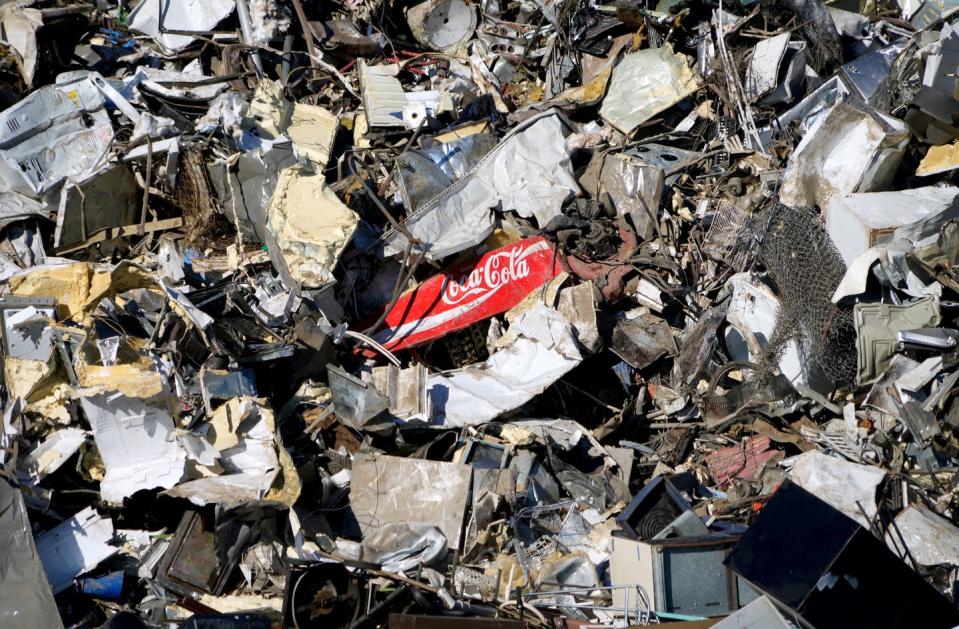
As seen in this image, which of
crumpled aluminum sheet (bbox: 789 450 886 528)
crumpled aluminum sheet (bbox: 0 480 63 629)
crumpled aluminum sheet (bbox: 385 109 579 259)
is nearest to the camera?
crumpled aluminum sheet (bbox: 0 480 63 629)

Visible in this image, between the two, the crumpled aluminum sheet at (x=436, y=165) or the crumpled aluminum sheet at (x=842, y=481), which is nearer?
the crumpled aluminum sheet at (x=842, y=481)

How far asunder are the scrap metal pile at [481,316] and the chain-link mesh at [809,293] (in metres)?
0.02

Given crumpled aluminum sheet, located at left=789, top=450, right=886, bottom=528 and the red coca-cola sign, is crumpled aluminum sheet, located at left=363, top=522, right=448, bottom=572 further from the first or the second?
crumpled aluminum sheet, located at left=789, top=450, right=886, bottom=528

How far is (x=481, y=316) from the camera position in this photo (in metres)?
6.84

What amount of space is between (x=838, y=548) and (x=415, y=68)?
6.43 metres

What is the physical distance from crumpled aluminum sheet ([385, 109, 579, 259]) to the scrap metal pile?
0.09 ft

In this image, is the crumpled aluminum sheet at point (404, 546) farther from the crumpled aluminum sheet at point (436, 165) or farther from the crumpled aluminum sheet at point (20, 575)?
the crumpled aluminum sheet at point (436, 165)

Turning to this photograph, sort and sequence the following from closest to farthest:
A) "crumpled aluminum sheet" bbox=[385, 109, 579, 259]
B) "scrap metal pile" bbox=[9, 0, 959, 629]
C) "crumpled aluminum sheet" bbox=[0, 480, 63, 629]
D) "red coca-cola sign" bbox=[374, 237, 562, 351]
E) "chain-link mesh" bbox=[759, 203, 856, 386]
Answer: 1. "crumpled aluminum sheet" bbox=[0, 480, 63, 629]
2. "scrap metal pile" bbox=[9, 0, 959, 629]
3. "chain-link mesh" bbox=[759, 203, 856, 386]
4. "red coca-cola sign" bbox=[374, 237, 562, 351]
5. "crumpled aluminum sheet" bbox=[385, 109, 579, 259]

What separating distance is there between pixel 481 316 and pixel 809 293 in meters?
2.61

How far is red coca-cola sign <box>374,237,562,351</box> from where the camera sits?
6.79 meters

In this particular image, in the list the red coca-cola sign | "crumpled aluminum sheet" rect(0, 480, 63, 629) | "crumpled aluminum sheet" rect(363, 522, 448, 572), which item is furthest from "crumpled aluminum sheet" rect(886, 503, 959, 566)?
"crumpled aluminum sheet" rect(0, 480, 63, 629)

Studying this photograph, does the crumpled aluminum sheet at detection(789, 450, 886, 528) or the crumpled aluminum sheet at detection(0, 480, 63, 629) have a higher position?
the crumpled aluminum sheet at detection(0, 480, 63, 629)

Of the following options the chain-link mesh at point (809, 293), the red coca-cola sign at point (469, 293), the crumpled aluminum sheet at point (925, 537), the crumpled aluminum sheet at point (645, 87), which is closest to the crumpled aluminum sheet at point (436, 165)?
the red coca-cola sign at point (469, 293)

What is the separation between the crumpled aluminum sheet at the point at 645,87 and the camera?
798 centimetres
